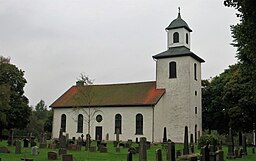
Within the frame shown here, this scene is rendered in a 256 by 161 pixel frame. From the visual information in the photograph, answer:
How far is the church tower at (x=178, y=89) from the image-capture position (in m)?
37.7

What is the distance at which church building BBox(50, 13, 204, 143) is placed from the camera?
37812 mm

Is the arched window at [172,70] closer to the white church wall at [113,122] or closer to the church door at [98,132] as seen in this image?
the white church wall at [113,122]

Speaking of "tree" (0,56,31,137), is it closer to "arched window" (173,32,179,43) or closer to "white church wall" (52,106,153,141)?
"white church wall" (52,106,153,141)

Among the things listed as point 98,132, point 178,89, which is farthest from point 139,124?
point 178,89

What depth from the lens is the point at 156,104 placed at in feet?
123

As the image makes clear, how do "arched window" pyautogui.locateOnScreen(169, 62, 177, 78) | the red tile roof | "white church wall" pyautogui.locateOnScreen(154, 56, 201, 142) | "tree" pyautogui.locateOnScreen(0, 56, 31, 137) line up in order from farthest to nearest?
"tree" pyautogui.locateOnScreen(0, 56, 31, 137), "arched window" pyautogui.locateOnScreen(169, 62, 177, 78), the red tile roof, "white church wall" pyautogui.locateOnScreen(154, 56, 201, 142)

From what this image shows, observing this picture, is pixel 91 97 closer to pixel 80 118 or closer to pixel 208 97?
pixel 80 118

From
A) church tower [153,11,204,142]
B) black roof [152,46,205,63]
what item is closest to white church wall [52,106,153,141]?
church tower [153,11,204,142]

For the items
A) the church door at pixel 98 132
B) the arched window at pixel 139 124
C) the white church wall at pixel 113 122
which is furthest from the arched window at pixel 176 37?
the church door at pixel 98 132

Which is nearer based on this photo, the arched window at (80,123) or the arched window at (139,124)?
the arched window at (139,124)

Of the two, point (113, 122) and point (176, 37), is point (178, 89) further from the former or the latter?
point (113, 122)

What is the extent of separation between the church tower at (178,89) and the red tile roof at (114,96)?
1.27 m

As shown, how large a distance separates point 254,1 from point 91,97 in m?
31.1

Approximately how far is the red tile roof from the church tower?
127 cm
